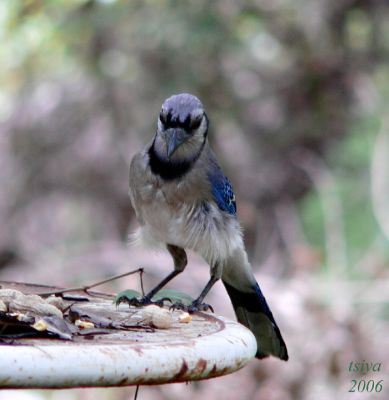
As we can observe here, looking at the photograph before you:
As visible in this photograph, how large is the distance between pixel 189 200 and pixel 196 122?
316 millimetres

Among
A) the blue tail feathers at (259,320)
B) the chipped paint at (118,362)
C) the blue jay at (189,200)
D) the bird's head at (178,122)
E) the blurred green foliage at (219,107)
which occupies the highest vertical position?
the blurred green foliage at (219,107)

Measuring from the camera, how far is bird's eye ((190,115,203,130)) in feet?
10.4

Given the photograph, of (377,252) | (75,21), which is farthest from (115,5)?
(377,252)

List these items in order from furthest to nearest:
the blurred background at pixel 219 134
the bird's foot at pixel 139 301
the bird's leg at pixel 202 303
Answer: the blurred background at pixel 219 134
the bird's leg at pixel 202 303
the bird's foot at pixel 139 301

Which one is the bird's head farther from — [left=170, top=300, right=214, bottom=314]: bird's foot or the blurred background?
the blurred background

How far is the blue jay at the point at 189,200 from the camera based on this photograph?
Answer: 3.14 metres

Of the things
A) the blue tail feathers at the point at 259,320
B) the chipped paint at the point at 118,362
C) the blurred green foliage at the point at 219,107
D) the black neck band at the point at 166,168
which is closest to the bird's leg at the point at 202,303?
the blue tail feathers at the point at 259,320

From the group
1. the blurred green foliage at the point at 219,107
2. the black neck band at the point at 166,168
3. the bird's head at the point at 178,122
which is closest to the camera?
the bird's head at the point at 178,122

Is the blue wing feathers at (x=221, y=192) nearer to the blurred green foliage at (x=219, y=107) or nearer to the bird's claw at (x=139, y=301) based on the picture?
the bird's claw at (x=139, y=301)

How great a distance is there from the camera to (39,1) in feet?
16.0

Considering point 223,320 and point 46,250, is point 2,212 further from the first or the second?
point 223,320

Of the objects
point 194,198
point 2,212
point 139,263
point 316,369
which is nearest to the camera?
point 194,198

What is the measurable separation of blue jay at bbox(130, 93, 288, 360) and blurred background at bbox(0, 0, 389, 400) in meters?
1.59

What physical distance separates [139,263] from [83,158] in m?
1.68
